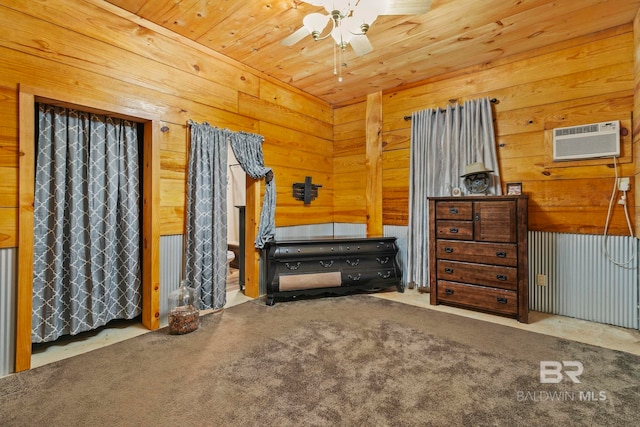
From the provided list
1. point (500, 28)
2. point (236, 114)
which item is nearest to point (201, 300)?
point (236, 114)

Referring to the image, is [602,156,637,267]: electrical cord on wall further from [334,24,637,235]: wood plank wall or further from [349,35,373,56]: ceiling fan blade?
[349,35,373,56]: ceiling fan blade

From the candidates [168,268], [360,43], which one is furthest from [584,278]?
[168,268]

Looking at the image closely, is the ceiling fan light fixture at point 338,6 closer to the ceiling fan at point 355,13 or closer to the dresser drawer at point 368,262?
the ceiling fan at point 355,13

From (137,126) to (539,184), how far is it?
3.88 metres

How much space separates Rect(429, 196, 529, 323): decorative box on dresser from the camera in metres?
2.78

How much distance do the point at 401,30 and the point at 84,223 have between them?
312cm

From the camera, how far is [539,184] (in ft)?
10.1

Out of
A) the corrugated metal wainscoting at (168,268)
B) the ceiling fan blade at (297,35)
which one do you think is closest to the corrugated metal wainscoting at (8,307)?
the corrugated metal wainscoting at (168,268)

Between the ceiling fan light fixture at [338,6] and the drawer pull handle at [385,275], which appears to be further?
the drawer pull handle at [385,275]

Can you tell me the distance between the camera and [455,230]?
10.3 feet

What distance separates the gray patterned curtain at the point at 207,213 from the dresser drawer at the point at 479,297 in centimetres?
230

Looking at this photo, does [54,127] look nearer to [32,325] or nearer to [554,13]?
[32,325]

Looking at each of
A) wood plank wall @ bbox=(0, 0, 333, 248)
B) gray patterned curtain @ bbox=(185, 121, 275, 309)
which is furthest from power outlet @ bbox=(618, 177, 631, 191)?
gray patterned curtain @ bbox=(185, 121, 275, 309)

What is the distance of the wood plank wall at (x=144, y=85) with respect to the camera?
6.51ft
